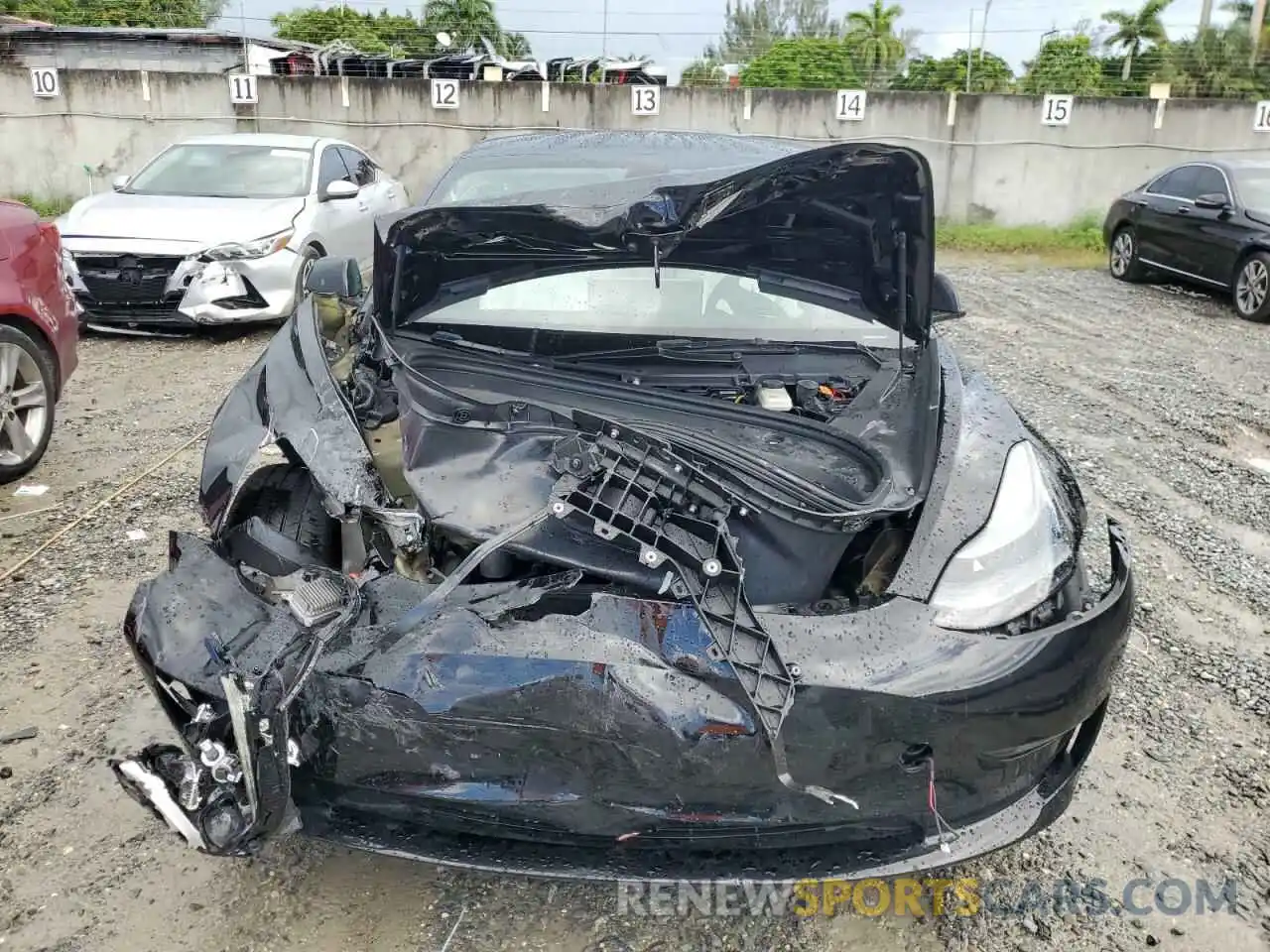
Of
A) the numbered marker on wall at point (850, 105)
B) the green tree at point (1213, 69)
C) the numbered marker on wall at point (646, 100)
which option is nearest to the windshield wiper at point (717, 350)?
the numbered marker on wall at point (646, 100)

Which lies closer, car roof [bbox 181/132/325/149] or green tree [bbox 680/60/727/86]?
car roof [bbox 181/132/325/149]

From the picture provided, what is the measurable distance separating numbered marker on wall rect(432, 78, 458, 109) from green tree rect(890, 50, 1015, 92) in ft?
21.7

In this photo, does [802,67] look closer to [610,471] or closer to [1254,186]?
[1254,186]

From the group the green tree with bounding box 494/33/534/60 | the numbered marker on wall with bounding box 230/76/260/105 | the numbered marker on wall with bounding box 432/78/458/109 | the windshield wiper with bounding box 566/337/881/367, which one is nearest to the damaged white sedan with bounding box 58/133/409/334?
the windshield wiper with bounding box 566/337/881/367

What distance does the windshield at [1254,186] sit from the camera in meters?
8.53

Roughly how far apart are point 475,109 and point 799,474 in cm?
1209

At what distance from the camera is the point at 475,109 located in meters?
13.0

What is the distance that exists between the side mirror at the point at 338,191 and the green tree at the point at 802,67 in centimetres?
877

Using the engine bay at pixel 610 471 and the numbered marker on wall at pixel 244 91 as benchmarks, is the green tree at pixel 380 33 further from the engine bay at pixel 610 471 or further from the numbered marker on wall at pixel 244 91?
the engine bay at pixel 610 471

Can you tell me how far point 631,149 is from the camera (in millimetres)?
3621

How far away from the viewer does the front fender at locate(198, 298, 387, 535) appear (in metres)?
2.26

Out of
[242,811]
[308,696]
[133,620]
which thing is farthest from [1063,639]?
[133,620]

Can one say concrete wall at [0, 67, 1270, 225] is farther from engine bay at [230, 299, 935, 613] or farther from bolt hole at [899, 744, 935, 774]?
bolt hole at [899, 744, 935, 774]

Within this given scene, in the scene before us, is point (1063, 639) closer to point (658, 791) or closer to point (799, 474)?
point (799, 474)
